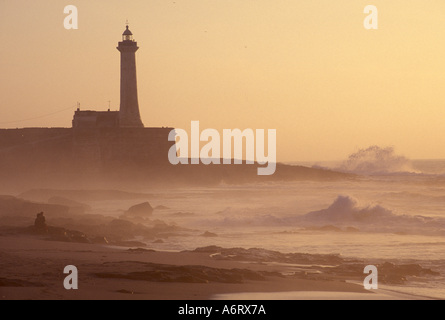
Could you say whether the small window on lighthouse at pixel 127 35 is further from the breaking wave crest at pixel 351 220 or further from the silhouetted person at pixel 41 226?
the silhouetted person at pixel 41 226

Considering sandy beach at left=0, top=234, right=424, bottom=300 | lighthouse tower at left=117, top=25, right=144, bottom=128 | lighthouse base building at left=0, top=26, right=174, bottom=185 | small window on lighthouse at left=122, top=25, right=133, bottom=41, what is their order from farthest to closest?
1. lighthouse base building at left=0, top=26, right=174, bottom=185
2. small window on lighthouse at left=122, top=25, right=133, bottom=41
3. lighthouse tower at left=117, top=25, right=144, bottom=128
4. sandy beach at left=0, top=234, right=424, bottom=300

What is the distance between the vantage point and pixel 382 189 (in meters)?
41.3

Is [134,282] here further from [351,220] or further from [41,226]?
[351,220]

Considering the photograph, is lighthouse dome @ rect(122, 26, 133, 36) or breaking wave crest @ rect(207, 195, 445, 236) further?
lighthouse dome @ rect(122, 26, 133, 36)

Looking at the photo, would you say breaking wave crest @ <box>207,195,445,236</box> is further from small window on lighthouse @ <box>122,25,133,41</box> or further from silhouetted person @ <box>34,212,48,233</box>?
small window on lighthouse @ <box>122,25,133,41</box>

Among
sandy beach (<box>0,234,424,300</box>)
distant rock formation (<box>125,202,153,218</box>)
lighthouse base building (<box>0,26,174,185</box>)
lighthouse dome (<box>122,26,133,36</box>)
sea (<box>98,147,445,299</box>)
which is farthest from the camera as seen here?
lighthouse base building (<box>0,26,174,185</box>)

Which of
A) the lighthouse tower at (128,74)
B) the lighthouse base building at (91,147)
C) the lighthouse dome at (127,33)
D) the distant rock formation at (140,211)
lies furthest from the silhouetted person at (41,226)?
the lighthouse dome at (127,33)

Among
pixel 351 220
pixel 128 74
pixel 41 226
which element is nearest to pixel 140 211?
pixel 351 220

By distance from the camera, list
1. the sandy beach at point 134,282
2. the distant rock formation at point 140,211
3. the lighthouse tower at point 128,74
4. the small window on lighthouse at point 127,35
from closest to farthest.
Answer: the sandy beach at point 134,282, the distant rock formation at point 140,211, the lighthouse tower at point 128,74, the small window on lighthouse at point 127,35

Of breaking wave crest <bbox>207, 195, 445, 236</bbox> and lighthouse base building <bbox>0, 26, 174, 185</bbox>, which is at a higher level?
lighthouse base building <bbox>0, 26, 174, 185</bbox>

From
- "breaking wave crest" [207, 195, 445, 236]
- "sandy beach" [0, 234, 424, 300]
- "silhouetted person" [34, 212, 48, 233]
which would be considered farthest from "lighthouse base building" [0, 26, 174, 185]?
"sandy beach" [0, 234, 424, 300]
